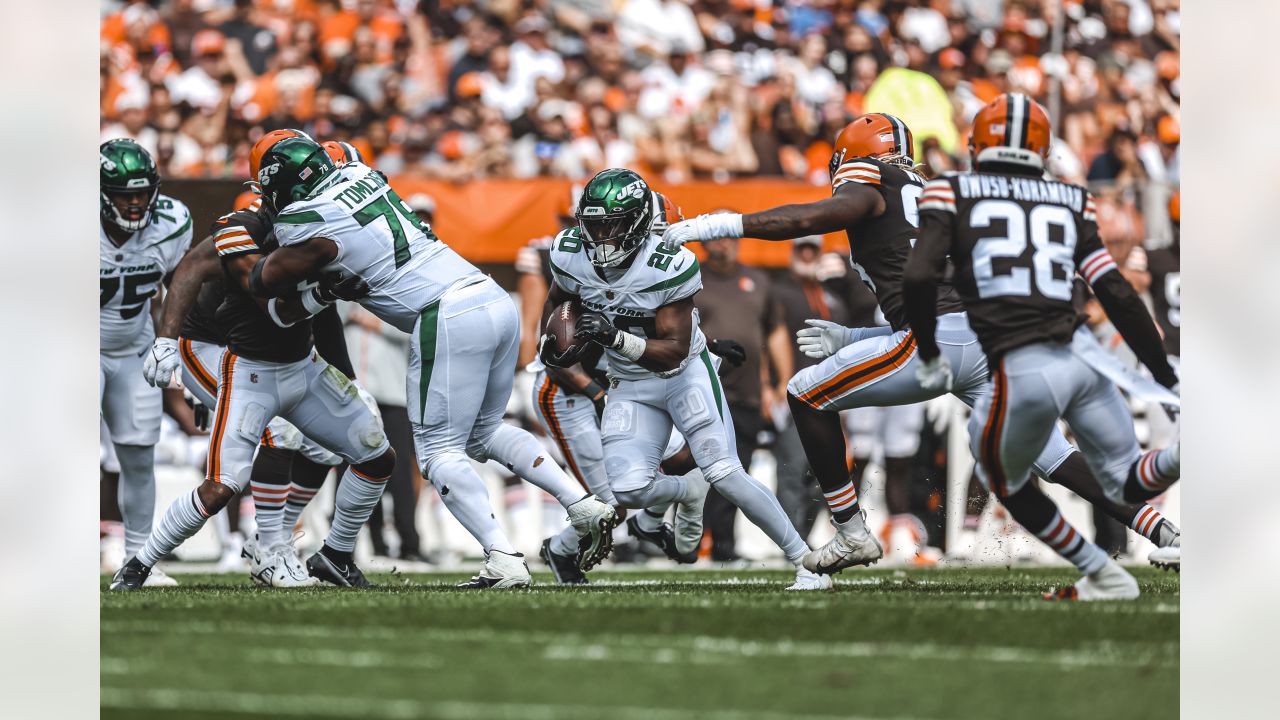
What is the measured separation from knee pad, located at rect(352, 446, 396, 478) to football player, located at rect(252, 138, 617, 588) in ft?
1.61

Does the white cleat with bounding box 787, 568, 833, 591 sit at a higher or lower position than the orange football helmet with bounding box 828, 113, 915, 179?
lower

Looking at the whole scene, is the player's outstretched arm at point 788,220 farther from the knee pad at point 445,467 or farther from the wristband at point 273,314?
the wristband at point 273,314

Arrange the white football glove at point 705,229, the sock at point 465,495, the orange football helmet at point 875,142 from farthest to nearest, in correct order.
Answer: the orange football helmet at point 875,142
the sock at point 465,495
the white football glove at point 705,229

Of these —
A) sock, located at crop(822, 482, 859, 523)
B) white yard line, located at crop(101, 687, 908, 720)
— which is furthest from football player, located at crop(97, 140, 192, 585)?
white yard line, located at crop(101, 687, 908, 720)

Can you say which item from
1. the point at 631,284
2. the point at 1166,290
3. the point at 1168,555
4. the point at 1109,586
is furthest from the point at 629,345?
the point at 1166,290

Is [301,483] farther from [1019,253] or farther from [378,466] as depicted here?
[1019,253]

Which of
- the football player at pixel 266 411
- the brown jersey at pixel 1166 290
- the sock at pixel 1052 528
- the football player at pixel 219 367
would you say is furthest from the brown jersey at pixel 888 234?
the brown jersey at pixel 1166 290

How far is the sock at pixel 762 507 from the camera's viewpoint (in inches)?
278

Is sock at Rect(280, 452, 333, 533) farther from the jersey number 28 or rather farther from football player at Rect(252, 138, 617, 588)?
the jersey number 28

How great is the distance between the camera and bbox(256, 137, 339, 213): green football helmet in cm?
700

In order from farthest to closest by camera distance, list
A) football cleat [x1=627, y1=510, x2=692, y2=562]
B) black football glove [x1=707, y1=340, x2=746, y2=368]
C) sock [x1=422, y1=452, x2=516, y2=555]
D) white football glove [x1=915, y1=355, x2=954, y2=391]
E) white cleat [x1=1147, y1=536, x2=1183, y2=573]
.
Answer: football cleat [x1=627, y1=510, x2=692, y2=562]
black football glove [x1=707, y1=340, x2=746, y2=368]
sock [x1=422, y1=452, x2=516, y2=555]
white cleat [x1=1147, y1=536, x2=1183, y2=573]
white football glove [x1=915, y1=355, x2=954, y2=391]

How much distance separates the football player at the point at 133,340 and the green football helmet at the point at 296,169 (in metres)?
1.31

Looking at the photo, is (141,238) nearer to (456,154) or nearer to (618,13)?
(456,154)

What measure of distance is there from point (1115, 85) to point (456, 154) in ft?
18.8
